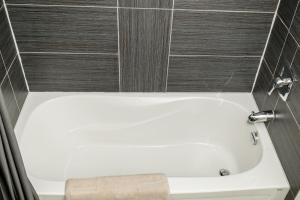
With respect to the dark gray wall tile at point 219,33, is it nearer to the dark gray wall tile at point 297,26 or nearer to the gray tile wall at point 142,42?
the gray tile wall at point 142,42

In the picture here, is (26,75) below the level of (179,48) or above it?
below

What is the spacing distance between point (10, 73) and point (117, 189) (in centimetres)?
80

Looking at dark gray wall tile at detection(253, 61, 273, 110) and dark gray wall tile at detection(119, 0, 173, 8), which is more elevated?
dark gray wall tile at detection(119, 0, 173, 8)

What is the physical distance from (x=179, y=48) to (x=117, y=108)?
0.51 meters

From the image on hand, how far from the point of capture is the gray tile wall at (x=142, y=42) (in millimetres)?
1633

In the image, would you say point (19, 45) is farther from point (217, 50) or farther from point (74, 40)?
point (217, 50)

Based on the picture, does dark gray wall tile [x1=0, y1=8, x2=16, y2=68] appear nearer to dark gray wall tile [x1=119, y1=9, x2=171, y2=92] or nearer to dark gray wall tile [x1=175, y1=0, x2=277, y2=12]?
dark gray wall tile [x1=119, y1=9, x2=171, y2=92]

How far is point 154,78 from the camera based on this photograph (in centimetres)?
188

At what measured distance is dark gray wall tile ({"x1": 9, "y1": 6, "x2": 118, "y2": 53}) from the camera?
1628mm

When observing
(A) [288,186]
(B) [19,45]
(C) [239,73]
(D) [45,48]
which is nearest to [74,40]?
(D) [45,48]

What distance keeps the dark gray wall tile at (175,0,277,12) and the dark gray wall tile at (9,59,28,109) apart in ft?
2.97

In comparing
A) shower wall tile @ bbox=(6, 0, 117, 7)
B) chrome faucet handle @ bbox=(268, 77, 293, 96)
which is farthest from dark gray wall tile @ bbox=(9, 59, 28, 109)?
chrome faucet handle @ bbox=(268, 77, 293, 96)

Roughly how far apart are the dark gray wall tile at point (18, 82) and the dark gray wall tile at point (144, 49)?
22.1 inches

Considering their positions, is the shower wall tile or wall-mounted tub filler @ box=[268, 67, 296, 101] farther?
the shower wall tile
